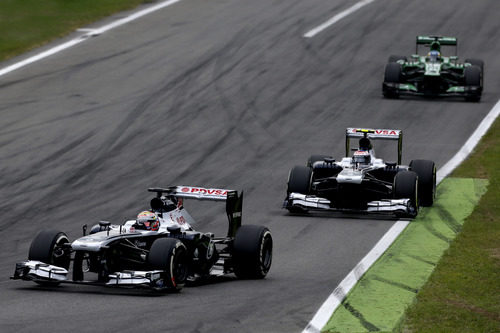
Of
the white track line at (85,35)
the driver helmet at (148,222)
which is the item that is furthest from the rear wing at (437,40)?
the driver helmet at (148,222)

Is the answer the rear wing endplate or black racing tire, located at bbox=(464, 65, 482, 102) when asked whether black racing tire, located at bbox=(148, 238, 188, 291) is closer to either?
the rear wing endplate

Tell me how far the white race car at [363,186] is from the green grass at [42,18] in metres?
21.7

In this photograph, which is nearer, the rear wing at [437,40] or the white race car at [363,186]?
the white race car at [363,186]

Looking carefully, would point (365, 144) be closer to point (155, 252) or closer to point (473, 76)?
point (155, 252)

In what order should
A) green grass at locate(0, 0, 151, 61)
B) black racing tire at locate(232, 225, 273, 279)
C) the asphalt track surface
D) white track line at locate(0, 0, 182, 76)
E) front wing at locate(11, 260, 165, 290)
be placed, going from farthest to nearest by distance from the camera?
green grass at locate(0, 0, 151, 61) → white track line at locate(0, 0, 182, 76) → black racing tire at locate(232, 225, 273, 279) → the asphalt track surface → front wing at locate(11, 260, 165, 290)

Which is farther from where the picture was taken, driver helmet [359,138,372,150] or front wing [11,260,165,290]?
driver helmet [359,138,372,150]

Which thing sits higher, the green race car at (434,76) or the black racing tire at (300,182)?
the green race car at (434,76)

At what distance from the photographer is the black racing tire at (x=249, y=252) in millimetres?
17625

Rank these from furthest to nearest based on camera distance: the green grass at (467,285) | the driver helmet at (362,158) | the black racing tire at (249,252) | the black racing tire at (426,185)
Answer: the black racing tire at (426,185) < the driver helmet at (362,158) < the black racing tire at (249,252) < the green grass at (467,285)

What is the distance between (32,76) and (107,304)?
27202mm

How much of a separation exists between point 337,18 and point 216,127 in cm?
1719

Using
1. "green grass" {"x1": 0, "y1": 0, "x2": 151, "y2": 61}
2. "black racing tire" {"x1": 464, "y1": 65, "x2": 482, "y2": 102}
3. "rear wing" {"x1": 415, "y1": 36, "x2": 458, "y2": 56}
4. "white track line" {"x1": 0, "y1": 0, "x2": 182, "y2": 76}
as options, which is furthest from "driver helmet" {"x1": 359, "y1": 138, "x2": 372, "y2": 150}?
"green grass" {"x1": 0, "y1": 0, "x2": 151, "y2": 61}

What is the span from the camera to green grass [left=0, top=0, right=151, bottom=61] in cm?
4566

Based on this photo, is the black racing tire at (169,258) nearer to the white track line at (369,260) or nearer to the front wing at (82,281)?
the front wing at (82,281)
